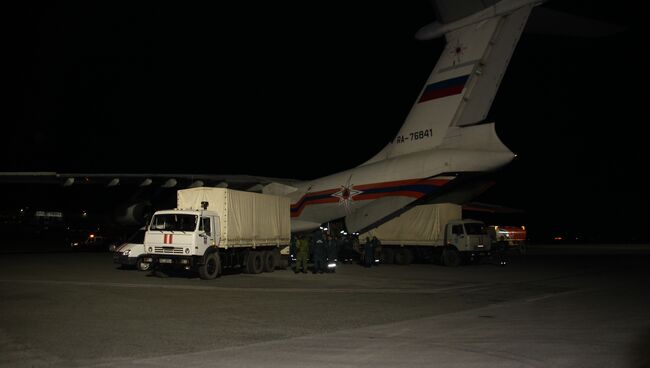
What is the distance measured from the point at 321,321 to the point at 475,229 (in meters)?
15.4

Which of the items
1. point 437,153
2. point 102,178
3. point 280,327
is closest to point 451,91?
point 437,153

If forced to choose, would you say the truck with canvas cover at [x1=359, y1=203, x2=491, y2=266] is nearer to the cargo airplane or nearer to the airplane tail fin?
the cargo airplane

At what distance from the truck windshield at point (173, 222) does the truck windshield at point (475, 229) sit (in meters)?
11.4

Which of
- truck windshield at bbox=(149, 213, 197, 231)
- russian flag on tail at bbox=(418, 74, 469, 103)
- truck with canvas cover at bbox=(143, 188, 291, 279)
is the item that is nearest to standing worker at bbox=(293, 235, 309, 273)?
truck with canvas cover at bbox=(143, 188, 291, 279)

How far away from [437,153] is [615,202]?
44.1 metres

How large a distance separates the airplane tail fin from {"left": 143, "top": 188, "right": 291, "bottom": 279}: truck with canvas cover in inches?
236

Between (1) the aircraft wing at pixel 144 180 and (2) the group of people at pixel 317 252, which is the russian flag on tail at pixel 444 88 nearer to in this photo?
(2) the group of people at pixel 317 252

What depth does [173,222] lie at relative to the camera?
722 inches

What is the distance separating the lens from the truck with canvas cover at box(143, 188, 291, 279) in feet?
58.2

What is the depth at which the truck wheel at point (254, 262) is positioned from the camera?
20.4m

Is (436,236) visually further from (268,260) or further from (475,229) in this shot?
(268,260)

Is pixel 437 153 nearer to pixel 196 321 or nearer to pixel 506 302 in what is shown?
pixel 506 302

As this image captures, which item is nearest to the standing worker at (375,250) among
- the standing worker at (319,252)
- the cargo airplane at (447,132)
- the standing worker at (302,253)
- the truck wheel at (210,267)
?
the cargo airplane at (447,132)

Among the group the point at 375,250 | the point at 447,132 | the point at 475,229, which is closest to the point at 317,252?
the point at 375,250
